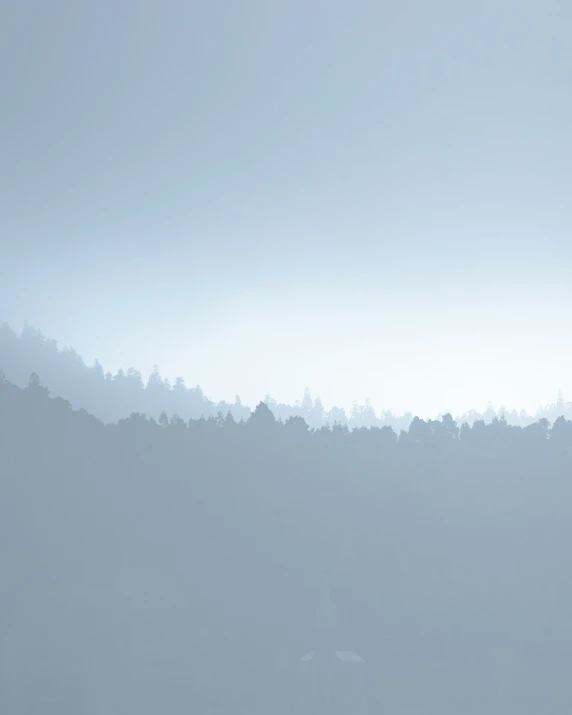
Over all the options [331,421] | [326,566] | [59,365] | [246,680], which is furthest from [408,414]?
[246,680]

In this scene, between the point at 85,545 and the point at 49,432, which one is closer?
the point at 85,545

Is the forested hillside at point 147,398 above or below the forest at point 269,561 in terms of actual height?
above

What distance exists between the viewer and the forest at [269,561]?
53781mm

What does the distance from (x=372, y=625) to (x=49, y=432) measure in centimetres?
4338

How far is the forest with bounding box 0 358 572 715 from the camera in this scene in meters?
53.8

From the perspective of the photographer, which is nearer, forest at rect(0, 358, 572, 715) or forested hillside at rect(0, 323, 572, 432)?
forest at rect(0, 358, 572, 715)

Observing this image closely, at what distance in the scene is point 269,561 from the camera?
65500mm

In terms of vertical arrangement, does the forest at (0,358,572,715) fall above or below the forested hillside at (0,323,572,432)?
below

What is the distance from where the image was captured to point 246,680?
178 feet

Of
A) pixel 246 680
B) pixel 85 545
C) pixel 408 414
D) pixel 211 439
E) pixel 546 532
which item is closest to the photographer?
pixel 246 680

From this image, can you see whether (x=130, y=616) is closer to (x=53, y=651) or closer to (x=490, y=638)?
(x=53, y=651)

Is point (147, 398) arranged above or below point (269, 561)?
above

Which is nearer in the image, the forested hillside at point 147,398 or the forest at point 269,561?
the forest at point 269,561

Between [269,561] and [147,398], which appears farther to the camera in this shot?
[147,398]
